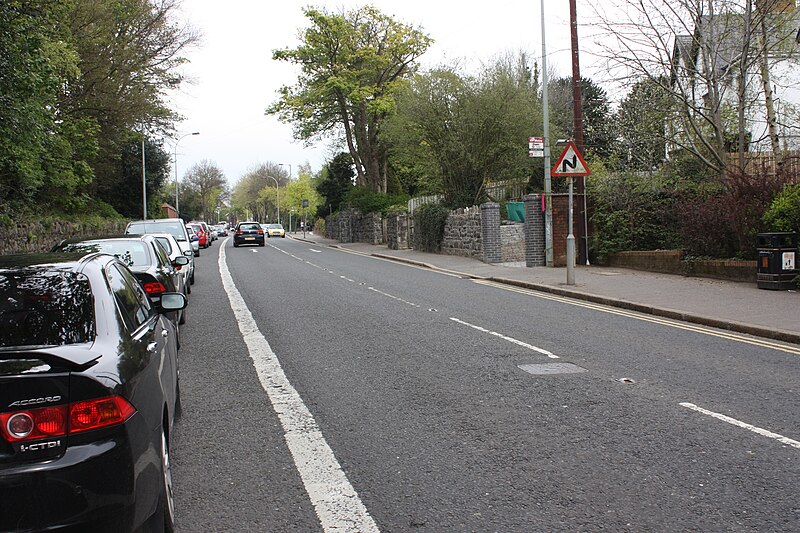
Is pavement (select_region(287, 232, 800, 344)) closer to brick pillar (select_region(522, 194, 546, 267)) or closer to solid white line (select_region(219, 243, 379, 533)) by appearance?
brick pillar (select_region(522, 194, 546, 267))

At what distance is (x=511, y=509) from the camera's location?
383 centimetres

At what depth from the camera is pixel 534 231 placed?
2100 centimetres

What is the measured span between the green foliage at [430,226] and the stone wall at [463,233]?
15.5 inches

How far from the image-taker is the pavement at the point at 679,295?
9.96 metres

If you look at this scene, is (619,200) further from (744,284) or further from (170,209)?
(170,209)

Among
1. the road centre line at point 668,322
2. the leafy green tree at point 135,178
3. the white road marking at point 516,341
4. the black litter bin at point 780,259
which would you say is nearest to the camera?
the white road marking at point 516,341

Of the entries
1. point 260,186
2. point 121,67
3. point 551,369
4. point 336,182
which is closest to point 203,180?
point 260,186

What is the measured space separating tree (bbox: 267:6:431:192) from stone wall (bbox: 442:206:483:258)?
12.0 meters

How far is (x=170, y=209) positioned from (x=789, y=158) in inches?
3179

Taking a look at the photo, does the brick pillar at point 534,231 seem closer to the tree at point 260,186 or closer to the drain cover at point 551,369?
the drain cover at point 551,369

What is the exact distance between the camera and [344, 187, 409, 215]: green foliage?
1650 inches

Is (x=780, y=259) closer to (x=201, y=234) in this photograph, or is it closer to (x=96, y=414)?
(x=96, y=414)

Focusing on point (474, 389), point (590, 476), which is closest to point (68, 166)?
point (474, 389)

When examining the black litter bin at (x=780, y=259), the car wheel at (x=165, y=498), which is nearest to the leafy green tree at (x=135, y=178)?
the black litter bin at (x=780, y=259)
